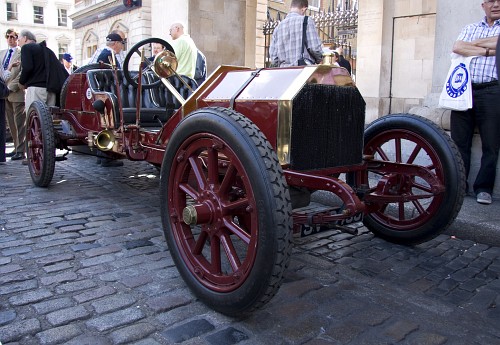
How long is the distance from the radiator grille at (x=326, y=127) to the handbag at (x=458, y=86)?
5.99ft

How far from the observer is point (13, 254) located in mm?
3365

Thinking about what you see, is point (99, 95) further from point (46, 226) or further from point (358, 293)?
point (358, 293)

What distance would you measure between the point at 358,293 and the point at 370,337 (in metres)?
0.53

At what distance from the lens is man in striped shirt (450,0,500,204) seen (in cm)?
441

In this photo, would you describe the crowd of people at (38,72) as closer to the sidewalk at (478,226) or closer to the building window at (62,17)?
the sidewalk at (478,226)

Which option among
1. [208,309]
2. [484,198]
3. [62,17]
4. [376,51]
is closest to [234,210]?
[208,309]

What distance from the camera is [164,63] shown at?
3.67m

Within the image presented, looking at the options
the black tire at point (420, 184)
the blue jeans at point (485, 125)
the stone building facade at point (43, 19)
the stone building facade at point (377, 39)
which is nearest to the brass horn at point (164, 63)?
the black tire at point (420, 184)

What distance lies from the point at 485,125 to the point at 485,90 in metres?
0.32

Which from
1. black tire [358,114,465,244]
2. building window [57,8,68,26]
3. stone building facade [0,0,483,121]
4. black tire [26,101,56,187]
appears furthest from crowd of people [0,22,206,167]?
building window [57,8,68,26]

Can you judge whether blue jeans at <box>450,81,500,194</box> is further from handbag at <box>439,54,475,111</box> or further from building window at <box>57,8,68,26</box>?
building window at <box>57,8,68,26</box>

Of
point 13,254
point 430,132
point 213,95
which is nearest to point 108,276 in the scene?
point 13,254

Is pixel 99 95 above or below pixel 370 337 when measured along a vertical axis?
above

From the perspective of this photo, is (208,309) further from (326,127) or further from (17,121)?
(17,121)
